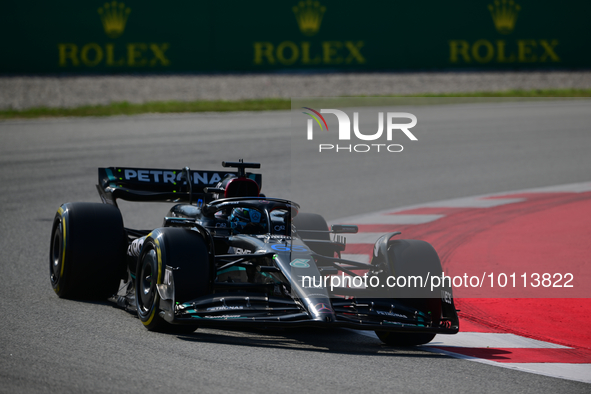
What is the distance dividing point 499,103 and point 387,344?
16.8 metres

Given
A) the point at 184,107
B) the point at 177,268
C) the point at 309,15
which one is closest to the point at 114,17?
the point at 184,107

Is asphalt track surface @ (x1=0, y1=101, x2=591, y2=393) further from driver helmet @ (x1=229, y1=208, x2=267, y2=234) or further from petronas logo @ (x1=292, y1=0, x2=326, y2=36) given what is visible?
petronas logo @ (x1=292, y1=0, x2=326, y2=36)

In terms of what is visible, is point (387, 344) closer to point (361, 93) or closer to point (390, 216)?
point (390, 216)

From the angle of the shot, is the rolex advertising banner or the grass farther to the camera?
the rolex advertising banner

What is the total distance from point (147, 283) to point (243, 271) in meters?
0.69

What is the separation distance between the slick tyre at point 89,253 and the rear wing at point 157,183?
90 centimetres

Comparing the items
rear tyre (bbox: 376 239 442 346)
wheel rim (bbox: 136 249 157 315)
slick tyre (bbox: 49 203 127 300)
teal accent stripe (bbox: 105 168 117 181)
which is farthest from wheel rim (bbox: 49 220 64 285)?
rear tyre (bbox: 376 239 442 346)

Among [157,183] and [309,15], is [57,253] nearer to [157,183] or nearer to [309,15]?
[157,183]

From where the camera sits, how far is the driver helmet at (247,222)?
6.19 metres

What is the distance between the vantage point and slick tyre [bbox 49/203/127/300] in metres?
6.45

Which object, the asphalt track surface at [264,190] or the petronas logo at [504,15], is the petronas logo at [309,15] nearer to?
the asphalt track surface at [264,190]

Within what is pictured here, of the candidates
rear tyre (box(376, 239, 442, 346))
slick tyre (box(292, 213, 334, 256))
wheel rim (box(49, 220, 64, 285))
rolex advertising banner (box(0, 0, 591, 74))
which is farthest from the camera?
rolex advertising banner (box(0, 0, 591, 74))

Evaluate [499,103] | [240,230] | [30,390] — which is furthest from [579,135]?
[30,390]

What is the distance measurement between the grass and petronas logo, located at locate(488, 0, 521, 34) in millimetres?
2104
